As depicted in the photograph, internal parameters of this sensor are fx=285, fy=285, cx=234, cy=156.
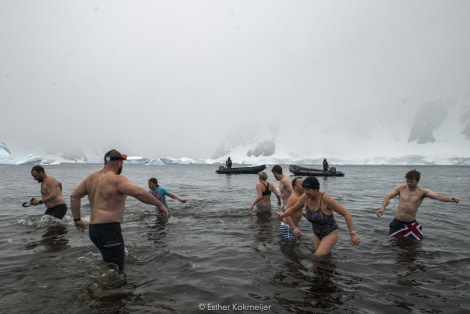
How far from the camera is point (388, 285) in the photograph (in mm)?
5059

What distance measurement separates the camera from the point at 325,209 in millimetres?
5820

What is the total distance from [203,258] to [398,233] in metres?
5.33

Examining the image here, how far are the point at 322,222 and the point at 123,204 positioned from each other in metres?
3.91

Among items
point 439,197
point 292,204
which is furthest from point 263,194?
point 439,197

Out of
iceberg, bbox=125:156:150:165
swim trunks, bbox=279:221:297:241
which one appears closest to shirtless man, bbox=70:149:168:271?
swim trunks, bbox=279:221:297:241

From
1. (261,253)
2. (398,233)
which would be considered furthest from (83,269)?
(398,233)

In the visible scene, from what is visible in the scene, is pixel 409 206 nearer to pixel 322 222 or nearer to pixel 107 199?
pixel 322 222

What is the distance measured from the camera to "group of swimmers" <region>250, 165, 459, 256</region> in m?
5.68

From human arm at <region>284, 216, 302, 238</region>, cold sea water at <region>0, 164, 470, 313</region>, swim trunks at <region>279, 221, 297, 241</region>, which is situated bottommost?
cold sea water at <region>0, 164, 470, 313</region>

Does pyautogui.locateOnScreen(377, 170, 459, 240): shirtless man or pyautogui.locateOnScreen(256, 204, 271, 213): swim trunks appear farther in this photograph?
pyautogui.locateOnScreen(256, 204, 271, 213): swim trunks

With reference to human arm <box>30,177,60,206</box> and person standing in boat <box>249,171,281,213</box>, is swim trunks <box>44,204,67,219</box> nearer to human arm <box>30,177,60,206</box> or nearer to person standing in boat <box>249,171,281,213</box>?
human arm <box>30,177,60,206</box>

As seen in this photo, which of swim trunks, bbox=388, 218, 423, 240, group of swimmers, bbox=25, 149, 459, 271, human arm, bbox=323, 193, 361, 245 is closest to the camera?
group of swimmers, bbox=25, 149, 459, 271

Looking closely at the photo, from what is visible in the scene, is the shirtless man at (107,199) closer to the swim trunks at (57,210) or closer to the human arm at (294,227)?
the human arm at (294,227)

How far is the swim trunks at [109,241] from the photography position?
15.0 ft
